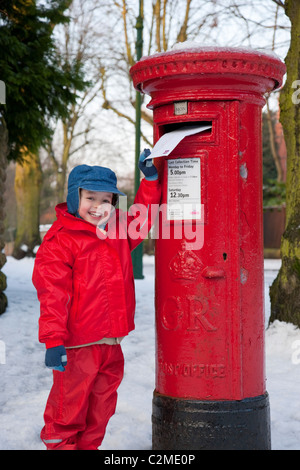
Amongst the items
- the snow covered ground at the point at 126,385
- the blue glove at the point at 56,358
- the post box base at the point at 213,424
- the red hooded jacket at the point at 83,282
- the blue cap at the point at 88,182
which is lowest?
the snow covered ground at the point at 126,385

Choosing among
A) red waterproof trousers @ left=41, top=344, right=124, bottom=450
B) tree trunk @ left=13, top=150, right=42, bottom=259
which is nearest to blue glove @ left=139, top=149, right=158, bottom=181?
red waterproof trousers @ left=41, top=344, right=124, bottom=450

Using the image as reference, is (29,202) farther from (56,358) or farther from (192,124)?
(56,358)

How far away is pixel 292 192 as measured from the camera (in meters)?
6.84

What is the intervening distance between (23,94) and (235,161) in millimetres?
5620

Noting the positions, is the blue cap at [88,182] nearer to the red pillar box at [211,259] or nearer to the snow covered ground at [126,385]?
the red pillar box at [211,259]

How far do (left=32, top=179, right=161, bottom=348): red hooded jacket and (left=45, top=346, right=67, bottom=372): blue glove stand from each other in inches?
3.2

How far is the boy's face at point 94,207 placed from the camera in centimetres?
334

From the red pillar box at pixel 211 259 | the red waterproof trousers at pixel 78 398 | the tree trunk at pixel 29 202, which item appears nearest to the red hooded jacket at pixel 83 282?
the red waterproof trousers at pixel 78 398

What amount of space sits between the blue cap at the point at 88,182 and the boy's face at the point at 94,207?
1.6 inches

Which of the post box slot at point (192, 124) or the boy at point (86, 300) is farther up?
the post box slot at point (192, 124)

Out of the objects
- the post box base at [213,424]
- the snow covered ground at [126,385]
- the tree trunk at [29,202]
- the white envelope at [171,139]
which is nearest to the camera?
the white envelope at [171,139]

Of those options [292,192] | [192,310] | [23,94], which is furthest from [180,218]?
[23,94]

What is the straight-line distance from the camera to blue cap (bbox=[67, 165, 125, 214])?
329 centimetres
